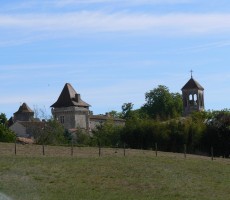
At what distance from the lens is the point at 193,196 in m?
31.8

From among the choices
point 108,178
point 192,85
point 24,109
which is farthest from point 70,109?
point 108,178

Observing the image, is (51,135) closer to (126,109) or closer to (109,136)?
(109,136)

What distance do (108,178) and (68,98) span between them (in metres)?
121

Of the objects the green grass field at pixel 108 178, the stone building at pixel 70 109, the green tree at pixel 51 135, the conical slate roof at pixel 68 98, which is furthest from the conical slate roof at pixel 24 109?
the green grass field at pixel 108 178

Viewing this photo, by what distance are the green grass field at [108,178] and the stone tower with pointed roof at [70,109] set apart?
108 m

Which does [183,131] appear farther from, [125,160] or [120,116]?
[120,116]

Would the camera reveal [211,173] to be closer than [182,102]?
Yes

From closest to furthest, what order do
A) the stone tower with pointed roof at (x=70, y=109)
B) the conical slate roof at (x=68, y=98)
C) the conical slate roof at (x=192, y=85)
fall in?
the stone tower with pointed roof at (x=70, y=109) → the conical slate roof at (x=68, y=98) → the conical slate roof at (x=192, y=85)

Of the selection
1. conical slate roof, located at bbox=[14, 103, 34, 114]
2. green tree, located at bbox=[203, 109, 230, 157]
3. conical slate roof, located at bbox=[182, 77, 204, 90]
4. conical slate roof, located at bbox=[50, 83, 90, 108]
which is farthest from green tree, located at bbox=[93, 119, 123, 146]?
conical slate roof, located at bbox=[14, 103, 34, 114]

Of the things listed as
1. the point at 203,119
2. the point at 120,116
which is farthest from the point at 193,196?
the point at 120,116

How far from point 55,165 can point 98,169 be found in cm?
259

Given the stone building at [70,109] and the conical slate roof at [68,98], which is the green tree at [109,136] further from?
the conical slate roof at [68,98]

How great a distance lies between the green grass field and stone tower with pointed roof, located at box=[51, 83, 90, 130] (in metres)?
108

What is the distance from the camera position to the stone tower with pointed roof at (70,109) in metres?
157
